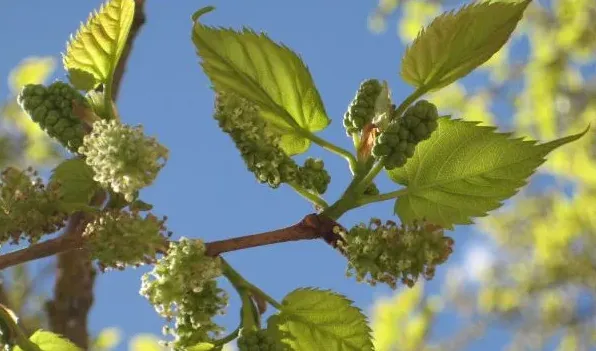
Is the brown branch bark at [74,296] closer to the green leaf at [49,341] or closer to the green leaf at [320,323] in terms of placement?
the green leaf at [49,341]

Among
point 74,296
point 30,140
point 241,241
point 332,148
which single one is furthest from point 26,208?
point 30,140

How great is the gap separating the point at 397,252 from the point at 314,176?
0.14m

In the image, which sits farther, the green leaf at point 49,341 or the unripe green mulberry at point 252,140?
the green leaf at point 49,341

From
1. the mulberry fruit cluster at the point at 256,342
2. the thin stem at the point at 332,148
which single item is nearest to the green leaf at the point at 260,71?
the thin stem at the point at 332,148

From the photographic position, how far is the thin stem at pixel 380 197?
2.72ft

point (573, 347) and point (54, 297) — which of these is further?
point (573, 347)

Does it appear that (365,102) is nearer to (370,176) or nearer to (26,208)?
(370,176)

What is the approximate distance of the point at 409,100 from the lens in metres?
0.84

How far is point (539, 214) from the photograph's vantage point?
5910 millimetres

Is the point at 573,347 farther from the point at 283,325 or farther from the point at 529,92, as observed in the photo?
the point at 283,325

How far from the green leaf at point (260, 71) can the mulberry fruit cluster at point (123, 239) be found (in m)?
0.18

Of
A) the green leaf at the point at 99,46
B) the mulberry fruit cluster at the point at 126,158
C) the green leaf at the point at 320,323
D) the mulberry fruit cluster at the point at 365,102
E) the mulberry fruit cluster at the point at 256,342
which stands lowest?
the mulberry fruit cluster at the point at 256,342

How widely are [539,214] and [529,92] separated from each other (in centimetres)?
123

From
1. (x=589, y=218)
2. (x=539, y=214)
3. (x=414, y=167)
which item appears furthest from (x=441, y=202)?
(x=539, y=214)
